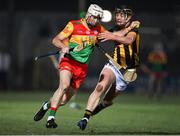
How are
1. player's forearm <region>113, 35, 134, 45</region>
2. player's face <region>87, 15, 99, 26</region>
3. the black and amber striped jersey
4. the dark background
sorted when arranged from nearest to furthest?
player's forearm <region>113, 35, 134, 45</region>, player's face <region>87, 15, 99, 26</region>, the black and amber striped jersey, the dark background

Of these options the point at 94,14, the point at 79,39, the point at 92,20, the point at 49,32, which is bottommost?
the point at 49,32

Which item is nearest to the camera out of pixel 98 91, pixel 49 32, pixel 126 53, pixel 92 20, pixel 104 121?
pixel 98 91

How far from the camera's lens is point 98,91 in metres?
14.3

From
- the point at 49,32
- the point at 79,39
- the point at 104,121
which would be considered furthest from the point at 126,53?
the point at 49,32

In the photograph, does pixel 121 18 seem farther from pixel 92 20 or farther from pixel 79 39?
pixel 79 39

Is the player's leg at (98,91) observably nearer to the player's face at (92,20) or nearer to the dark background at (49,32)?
the player's face at (92,20)

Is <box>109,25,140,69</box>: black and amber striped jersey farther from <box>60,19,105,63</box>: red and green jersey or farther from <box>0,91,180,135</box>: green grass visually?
<box>0,91,180,135</box>: green grass

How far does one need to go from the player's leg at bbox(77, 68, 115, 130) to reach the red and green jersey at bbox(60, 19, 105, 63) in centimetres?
51

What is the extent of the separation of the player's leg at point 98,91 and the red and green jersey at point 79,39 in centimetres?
51

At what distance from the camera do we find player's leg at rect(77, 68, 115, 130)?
1412cm

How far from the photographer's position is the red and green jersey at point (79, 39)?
14.5 meters

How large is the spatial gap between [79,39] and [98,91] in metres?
1.02

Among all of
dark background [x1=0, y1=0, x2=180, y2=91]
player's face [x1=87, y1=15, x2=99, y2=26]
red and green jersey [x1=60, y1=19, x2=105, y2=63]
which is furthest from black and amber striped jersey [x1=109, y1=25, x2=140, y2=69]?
dark background [x1=0, y1=0, x2=180, y2=91]

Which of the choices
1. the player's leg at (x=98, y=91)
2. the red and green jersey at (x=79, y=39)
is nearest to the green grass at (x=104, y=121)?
the player's leg at (x=98, y=91)
